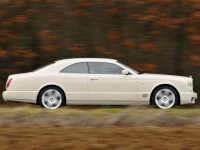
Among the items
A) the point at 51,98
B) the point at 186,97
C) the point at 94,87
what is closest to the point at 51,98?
the point at 51,98

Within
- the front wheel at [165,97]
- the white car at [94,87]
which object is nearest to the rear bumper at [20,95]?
the white car at [94,87]

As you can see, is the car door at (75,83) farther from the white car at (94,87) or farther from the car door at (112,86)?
the car door at (112,86)

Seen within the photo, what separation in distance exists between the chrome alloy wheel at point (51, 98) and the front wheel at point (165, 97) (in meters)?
2.51

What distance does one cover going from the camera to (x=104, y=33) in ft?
50.3

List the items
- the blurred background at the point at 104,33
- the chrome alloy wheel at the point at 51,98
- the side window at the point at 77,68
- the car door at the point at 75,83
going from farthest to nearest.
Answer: the blurred background at the point at 104,33 → the side window at the point at 77,68 → the car door at the point at 75,83 → the chrome alloy wheel at the point at 51,98

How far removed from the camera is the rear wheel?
12102mm

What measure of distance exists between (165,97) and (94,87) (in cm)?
189

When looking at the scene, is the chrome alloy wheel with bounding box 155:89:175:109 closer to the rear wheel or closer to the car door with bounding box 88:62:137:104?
the car door with bounding box 88:62:137:104

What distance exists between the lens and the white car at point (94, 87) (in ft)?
39.9

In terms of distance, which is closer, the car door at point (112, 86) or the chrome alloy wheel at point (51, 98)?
the chrome alloy wheel at point (51, 98)

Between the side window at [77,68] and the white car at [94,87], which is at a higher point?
the side window at [77,68]

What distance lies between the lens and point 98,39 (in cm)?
1528

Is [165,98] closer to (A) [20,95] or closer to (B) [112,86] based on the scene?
(B) [112,86]

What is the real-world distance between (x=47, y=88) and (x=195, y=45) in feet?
17.7
